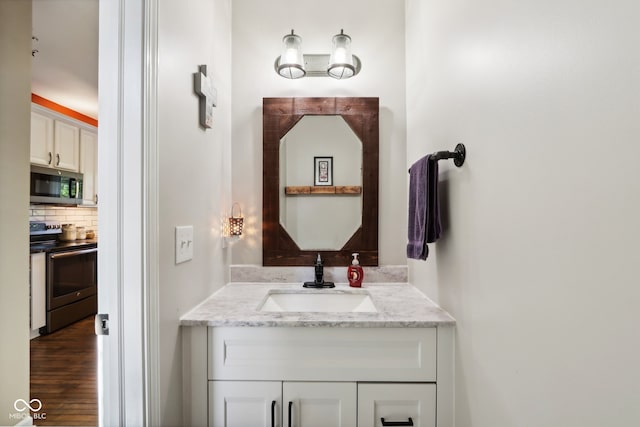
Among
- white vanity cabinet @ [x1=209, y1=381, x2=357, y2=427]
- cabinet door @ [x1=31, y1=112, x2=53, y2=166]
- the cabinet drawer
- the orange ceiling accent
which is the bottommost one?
white vanity cabinet @ [x1=209, y1=381, x2=357, y2=427]

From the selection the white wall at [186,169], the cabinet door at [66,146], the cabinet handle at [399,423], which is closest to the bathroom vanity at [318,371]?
the cabinet handle at [399,423]

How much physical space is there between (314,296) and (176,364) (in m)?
0.71

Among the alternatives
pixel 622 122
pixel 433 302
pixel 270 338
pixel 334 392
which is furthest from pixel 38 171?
pixel 622 122

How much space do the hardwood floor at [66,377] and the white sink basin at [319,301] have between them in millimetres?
1281

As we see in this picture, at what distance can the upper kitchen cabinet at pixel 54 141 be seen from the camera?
9.89 ft

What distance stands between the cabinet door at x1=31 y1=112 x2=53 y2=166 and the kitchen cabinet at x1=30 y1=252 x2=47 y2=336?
40.9 inches

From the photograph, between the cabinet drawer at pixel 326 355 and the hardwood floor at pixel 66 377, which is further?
the hardwood floor at pixel 66 377

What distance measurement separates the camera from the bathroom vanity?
111cm

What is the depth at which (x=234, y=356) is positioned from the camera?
3.68ft

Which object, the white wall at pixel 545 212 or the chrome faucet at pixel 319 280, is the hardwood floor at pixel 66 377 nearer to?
the chrome faucet at pixel 319 280

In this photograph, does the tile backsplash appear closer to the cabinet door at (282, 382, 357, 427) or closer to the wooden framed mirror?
the wooden framed mirror

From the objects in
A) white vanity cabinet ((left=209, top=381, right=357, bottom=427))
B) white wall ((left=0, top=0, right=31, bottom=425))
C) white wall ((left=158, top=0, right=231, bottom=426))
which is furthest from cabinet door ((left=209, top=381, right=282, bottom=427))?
white wall ((left=0, top=0, right=31, bottom=425))

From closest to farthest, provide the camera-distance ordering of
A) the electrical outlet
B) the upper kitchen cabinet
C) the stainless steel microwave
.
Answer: the electrical outlet, the stainless steel microwave, the upper kitchen cabinet

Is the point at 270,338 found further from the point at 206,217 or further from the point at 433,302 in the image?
the point at 433,302
